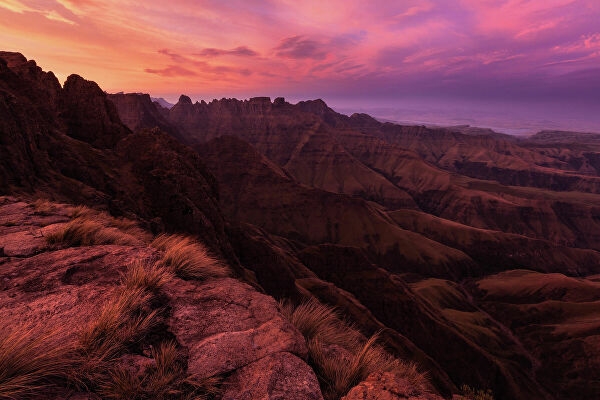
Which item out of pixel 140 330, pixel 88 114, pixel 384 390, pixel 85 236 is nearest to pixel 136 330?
pixel 140 330

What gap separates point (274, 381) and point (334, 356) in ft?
5.45

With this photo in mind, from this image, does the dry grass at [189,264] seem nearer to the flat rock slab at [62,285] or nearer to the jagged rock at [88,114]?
the flat rock slab at [62,285]

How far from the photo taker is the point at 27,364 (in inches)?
134

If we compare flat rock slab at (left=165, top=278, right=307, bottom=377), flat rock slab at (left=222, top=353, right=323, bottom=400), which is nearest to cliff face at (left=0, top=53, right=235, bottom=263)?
flat rock slab at (left=165, top=278, right=307, bottom=377)

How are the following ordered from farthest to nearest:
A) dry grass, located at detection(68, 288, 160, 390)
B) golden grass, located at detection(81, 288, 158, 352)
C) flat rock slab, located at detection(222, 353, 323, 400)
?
1. golden grass, located at detection(81, 288, 158, 352)
2. flat rock slab, located at detection(222, 353, 323, 400)
3. dry grass, located at detection(68, 288, 160, 390)

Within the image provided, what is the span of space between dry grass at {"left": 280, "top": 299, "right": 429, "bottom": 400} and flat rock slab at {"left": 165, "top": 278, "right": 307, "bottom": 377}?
1.43 feet

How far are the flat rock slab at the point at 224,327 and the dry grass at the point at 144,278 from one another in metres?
0.22

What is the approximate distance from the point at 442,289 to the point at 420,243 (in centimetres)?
4657

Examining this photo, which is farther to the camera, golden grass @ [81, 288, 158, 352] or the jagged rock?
the jagged rock

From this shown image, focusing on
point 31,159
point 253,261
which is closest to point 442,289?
point 253,261

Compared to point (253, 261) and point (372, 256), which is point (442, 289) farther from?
point (253, 261)

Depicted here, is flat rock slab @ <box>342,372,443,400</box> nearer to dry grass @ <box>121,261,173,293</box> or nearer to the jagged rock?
dry grass @ <box>121,261,173,293</box>

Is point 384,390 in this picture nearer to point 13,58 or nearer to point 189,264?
point 189,264

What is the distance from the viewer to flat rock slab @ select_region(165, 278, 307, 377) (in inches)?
183
